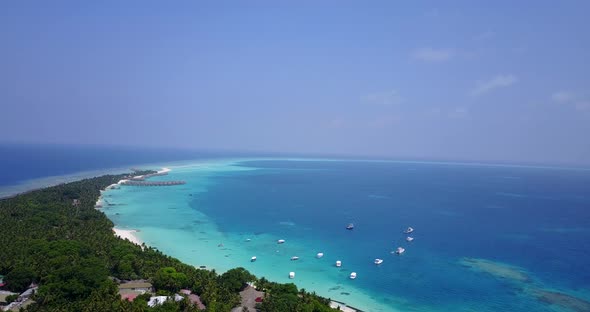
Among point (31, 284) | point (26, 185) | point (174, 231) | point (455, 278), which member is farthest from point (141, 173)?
point (455, 278)

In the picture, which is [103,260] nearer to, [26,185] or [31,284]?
[31,284]

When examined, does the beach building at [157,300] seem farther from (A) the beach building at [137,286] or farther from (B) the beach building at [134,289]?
(A) the beach building at [137,286]

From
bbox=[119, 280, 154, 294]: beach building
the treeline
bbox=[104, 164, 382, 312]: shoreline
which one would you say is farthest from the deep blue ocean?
bbox=[119, 280, 154, 294]: beach building

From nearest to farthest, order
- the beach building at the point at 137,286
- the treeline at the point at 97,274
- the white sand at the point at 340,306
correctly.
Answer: the treeline at the point at 97,274 < the beach building at the point at 137,286 < the white sand at the point at 340,306

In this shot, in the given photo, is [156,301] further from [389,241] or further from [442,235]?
[442,235]

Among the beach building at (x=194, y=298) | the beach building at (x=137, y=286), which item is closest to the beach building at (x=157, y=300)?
the beach building at (x=194, y=298)

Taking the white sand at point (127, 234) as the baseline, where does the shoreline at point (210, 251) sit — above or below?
below

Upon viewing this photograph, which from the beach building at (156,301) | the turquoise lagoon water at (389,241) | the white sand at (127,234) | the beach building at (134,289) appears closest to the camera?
the beach building at (156,301)

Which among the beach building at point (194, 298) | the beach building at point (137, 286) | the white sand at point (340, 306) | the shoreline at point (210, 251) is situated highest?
the beach building at point (137, 286)
